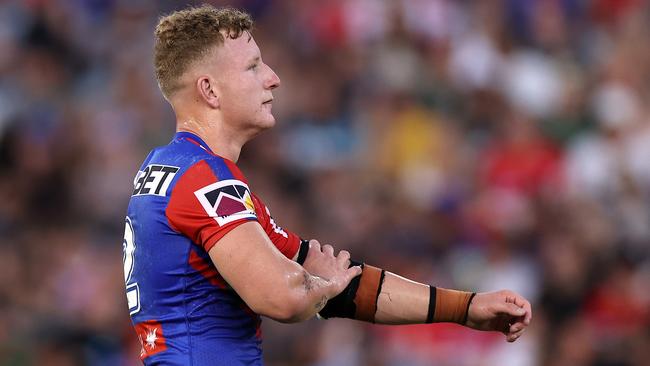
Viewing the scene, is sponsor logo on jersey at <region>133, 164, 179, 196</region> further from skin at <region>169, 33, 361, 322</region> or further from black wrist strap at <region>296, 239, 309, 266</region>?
black wrist strap at <region>296, 239, 309, 266</region>

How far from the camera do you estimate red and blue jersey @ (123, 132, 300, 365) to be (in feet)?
13.5

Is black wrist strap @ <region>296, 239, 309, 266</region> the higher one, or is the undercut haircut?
the undercut haircut

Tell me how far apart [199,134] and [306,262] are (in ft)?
2.02

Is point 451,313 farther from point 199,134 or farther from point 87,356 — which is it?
point 87,356

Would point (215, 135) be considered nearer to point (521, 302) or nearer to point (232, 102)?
point (232, 102)

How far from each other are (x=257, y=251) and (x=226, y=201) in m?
0.22

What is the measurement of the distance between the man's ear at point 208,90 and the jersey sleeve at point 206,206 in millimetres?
304

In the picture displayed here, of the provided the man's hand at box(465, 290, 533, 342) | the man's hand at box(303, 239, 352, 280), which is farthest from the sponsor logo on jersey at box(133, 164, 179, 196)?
the man's hand at box(465, 290, 533, 342)

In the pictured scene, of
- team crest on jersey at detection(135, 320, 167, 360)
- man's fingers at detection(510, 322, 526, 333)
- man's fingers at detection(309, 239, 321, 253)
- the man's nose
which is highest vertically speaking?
the man's nose

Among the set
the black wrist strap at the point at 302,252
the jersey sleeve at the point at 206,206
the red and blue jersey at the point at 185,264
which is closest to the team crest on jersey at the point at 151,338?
the red and blue jersey at the point at 185,264

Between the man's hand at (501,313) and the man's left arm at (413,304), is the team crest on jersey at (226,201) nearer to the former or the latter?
the man's left arm at (413,304)

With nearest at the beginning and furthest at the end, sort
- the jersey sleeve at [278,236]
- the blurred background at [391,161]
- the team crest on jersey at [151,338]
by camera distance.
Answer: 1. the team crest on jersey at [151,338]
2. the jersey sleeve at [278,236]
3. the blurred background at [391,161]

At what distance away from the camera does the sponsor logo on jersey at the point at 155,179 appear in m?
4.20

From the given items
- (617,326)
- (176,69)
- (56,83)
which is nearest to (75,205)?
(56,83)
